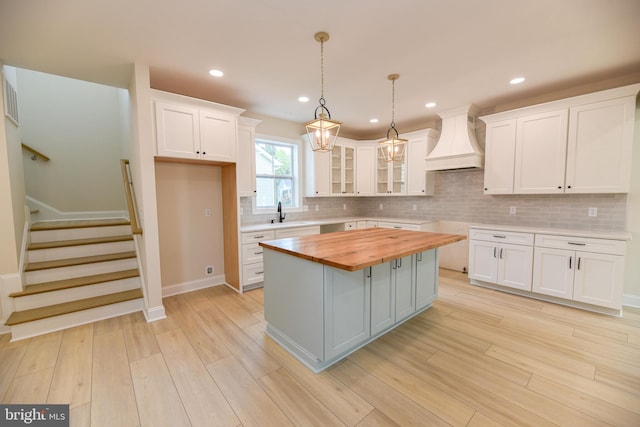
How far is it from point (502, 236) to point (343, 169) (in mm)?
2874

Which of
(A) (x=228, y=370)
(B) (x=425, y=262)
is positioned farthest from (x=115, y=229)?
(B) (x=425, y=262)

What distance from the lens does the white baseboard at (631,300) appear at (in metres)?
3.06

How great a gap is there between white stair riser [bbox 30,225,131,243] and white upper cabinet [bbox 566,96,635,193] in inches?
238

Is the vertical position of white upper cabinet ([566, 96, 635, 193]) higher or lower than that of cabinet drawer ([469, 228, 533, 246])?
higher

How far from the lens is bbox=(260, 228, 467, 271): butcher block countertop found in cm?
181

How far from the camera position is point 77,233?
11.5 ft

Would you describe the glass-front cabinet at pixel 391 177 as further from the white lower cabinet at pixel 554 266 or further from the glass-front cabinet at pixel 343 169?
the white lower cabinet at pixel 554 266

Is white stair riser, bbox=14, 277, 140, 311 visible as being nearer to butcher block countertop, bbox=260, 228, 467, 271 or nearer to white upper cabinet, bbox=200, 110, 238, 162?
white upper cabinet, bbox=200, 110, 238, 162

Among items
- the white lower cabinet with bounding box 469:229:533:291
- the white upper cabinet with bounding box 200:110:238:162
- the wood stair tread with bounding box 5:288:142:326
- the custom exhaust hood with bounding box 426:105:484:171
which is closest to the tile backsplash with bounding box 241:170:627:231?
the custom exhaust hood with bounding box 426:105:484:171

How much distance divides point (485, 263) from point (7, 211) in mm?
5658

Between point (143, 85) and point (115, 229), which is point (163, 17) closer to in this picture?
point (143, 85)

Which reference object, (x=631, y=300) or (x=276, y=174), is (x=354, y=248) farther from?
(x=631, y=300)

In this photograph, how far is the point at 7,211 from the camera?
259 cm

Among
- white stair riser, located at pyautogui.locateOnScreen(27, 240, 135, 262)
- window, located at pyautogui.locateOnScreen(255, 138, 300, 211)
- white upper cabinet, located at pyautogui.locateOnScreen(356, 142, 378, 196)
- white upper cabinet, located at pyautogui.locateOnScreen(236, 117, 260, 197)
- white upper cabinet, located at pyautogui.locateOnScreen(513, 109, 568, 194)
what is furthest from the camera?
white upper cabinet, located at pyautogui.locateOnScreen(356, 142, 378, 196)
